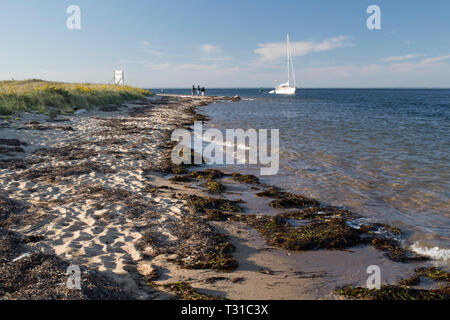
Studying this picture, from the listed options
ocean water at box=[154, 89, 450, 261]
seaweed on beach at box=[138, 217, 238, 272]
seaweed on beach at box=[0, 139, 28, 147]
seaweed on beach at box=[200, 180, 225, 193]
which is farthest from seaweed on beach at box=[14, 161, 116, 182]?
ocean water at box=[154, 89, 450, 261]

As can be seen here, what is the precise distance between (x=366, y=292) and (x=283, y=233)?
171 cm

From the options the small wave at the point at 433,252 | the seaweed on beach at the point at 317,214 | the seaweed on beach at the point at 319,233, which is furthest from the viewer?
the seaweed on beach at the point at 317,214

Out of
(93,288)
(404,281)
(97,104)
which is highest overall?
(97,104)

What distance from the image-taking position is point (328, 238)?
4809mm

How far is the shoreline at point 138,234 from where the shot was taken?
3572 mm

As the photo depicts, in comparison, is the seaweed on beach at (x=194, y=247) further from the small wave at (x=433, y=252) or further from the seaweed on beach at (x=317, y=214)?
the small wave at (x=433, y=252)

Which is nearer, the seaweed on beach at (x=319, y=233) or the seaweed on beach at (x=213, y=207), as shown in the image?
the seaweed on beach at (x=319, y=233)

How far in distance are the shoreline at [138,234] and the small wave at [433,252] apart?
2.50ft

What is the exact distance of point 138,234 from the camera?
4672mm

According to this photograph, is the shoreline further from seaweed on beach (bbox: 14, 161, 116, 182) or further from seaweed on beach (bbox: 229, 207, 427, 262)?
seaweed on beach (bbox: 229, 207, 427, 262)

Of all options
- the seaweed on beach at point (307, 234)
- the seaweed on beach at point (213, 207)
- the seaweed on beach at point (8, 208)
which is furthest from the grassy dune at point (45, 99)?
the seaweed on beach at point (307, 234)

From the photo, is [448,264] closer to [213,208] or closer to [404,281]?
[404,281]

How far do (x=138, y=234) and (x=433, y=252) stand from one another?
4.64 metres

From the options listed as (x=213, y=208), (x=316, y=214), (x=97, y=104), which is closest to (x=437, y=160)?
(x=316, y=214)
